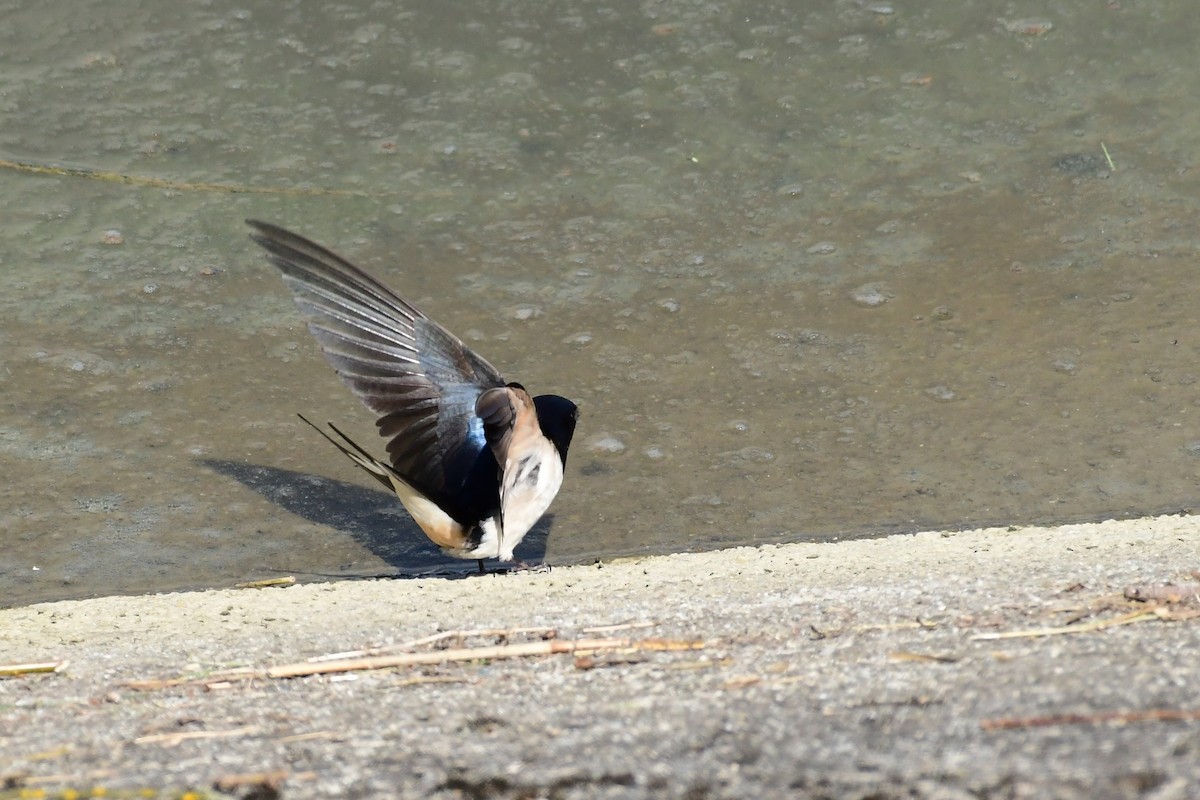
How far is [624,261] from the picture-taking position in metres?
4.76

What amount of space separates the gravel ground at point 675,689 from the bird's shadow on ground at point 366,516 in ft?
1.80

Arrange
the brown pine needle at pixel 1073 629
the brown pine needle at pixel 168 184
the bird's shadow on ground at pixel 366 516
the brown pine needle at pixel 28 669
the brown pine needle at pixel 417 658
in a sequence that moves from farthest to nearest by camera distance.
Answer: the brown pine needle at pixel 168 184 < the bird's shadow on ground at pixel 366 516 < the brown pine needle at pixel 28 669 < the brown pine needle at pixel 417 658 < the brown pine needle at pixel 1073 629

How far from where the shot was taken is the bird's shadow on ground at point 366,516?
11.8 feet

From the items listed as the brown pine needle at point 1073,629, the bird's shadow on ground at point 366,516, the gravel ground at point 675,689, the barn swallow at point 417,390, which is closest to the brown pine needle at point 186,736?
the gravel ground at point 675,689

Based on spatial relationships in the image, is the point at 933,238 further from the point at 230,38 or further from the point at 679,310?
the point at 230,38

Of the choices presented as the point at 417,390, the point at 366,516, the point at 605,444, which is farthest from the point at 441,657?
the point at 605,444

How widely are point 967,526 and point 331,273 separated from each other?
5.55ft

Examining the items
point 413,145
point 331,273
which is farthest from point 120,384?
point 413,145

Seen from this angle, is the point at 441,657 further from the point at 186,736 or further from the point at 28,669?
the point at 28,669

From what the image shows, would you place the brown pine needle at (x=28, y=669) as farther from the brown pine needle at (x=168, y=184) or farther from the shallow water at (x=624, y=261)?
the brown pine needle at (x=168, y=184)

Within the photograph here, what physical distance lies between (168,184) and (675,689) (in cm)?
383

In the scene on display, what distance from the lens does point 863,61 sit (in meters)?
5.75

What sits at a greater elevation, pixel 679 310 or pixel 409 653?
pixel 409 653

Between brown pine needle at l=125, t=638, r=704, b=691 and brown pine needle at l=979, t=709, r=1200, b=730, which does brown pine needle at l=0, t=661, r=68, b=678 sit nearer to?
brown pine needle at l=125, t=638, r=704, b=691
